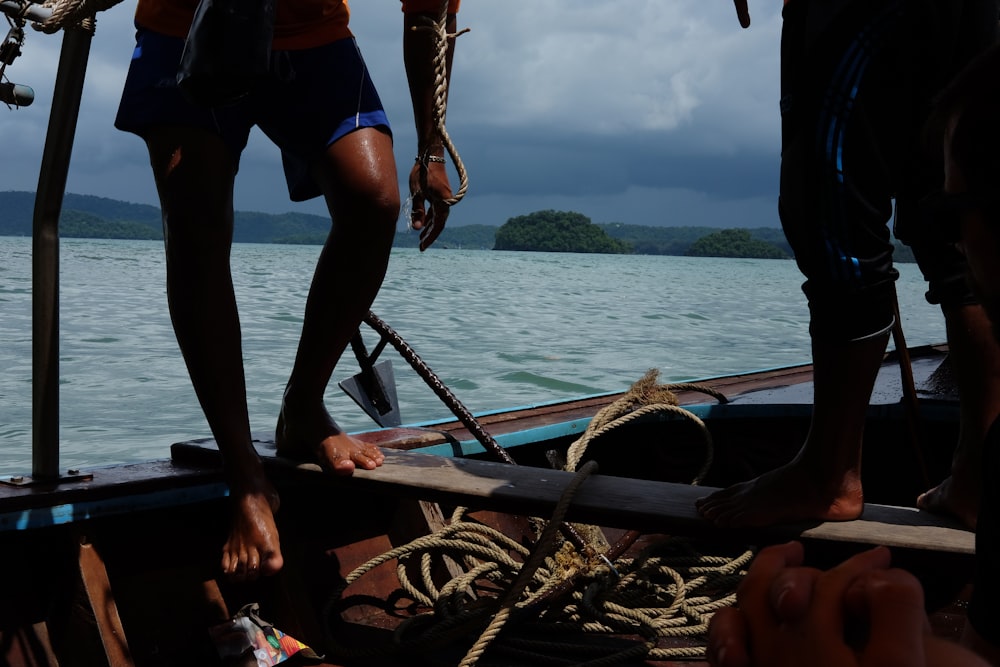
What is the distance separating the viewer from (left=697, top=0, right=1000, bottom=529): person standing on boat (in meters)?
1.47

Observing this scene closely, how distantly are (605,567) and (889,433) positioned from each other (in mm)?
904

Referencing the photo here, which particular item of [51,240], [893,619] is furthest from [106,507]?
[893,619]

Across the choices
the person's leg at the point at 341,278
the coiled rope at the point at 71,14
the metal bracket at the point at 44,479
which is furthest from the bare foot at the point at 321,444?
the coiled rope at the point at 71,14

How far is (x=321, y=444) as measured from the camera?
2002mm

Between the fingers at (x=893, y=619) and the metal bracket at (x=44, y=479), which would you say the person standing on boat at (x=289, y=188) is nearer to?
the metal bracket at (x=44, y=479)

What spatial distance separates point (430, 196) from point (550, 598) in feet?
3.12

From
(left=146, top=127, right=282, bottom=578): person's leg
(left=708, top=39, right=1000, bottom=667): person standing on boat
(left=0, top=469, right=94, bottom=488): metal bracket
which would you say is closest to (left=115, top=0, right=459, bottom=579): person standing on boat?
(left=146, top=127, right=282, bottom=578): person's leg

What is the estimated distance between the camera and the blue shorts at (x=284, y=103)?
1.82m

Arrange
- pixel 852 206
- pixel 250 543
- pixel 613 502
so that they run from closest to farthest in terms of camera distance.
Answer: pixel 852 206 < pixel 613 502 < pixel 250 543

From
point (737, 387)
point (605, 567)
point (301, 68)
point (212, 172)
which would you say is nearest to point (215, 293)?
point (212, 172)

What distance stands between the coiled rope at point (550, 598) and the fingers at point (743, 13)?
905 millimetres

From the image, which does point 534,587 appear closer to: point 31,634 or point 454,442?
point 454,442

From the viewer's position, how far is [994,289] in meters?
0.74

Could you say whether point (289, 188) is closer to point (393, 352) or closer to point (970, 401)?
point (970, 401)
